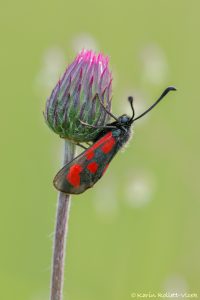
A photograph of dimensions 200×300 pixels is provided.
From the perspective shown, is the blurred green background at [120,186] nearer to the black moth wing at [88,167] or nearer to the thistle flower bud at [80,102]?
the thistle flower bud at [80,102]

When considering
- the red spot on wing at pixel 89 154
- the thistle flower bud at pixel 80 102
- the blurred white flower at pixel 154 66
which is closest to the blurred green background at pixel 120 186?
the blurred white flower at pixel 154 66

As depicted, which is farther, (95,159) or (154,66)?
(154,66)

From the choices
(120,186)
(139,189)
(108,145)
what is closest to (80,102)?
(108,145)

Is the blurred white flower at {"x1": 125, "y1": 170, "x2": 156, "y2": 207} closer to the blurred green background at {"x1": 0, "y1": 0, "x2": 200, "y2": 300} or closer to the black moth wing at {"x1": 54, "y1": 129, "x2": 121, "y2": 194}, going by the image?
the blurred green background at {"x1": 0, "y1": 0, "x2": 200, "y2": 300}

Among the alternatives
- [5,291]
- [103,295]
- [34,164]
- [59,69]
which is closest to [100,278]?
[103,295]

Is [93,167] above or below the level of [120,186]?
above

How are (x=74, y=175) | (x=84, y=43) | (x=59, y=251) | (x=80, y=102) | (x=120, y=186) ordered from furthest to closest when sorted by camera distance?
(x=120, y=186) → (x=84, y=43) → (x=80, y=102) → (x=74, y=175) → (x=59, y=251)

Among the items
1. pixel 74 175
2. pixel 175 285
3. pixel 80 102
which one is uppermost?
pixel 80 102

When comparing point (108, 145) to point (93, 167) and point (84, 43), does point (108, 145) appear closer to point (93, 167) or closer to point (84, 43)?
point (93, 167)

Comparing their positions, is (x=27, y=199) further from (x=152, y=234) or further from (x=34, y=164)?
(x=152, y=234)
